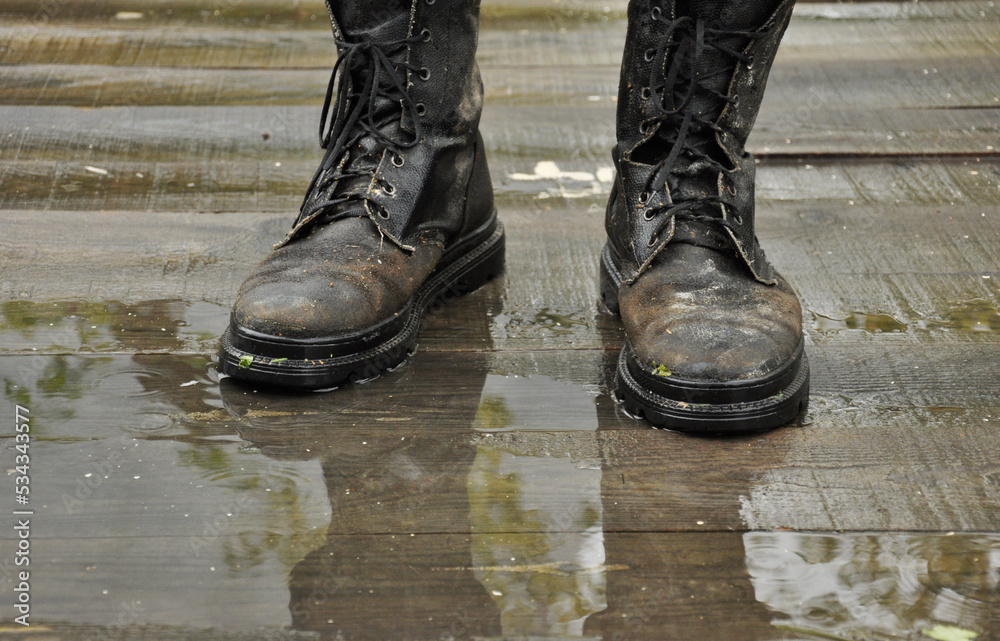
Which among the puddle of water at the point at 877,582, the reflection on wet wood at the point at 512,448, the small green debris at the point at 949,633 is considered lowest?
the reflection on wet wood at the point at 512,448

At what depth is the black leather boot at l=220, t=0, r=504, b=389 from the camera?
1215mm

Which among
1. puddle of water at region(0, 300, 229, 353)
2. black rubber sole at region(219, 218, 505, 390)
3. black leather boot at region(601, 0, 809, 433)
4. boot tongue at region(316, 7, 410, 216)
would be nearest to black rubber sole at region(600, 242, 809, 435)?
black leather boot at region(601, 0, 809, 433)

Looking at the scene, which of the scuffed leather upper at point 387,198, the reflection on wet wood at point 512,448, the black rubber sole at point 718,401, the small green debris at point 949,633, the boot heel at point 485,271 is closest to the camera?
the small green debris at point 949,633

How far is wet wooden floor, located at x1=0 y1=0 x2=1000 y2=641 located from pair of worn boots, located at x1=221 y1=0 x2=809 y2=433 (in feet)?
0.19

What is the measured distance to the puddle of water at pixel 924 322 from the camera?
4.59 feet

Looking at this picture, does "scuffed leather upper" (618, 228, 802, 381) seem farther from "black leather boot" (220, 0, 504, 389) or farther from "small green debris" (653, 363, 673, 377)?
"black leather boot" (220, 0, 504, 389)

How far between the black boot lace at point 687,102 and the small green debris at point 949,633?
564 mm

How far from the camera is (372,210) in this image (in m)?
1.33

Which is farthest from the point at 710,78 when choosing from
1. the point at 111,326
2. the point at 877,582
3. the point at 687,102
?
the point at 111,326

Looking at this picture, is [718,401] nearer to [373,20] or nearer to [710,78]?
[710,78]

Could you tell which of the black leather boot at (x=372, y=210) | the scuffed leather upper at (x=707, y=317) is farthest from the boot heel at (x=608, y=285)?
the black leather boot at (x=372, y=210)

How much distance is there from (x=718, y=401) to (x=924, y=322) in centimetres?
47

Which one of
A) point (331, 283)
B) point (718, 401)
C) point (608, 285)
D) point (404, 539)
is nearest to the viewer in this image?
point (404, 539)

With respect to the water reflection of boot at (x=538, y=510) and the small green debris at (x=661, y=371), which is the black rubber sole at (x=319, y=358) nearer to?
the water reflection of boot at (x=538, y=510)
